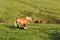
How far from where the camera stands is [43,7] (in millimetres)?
48531

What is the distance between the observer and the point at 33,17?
41375 millimetres

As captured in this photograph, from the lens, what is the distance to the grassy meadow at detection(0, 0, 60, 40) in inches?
799

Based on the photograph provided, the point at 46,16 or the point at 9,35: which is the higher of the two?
the point at 9,35

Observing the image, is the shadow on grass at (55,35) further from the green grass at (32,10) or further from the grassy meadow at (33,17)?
the green grass at (32,10)

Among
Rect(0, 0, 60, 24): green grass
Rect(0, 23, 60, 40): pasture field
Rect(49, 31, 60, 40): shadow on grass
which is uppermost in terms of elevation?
Rect(0, 23, 60, 40): pasture field

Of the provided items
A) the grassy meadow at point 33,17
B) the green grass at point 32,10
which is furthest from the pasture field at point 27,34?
the green grass at point 32,10

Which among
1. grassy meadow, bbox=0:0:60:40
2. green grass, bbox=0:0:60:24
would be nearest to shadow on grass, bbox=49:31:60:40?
grassy meadow, bbox=0:0:60:40

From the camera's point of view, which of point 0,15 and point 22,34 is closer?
point 22,34

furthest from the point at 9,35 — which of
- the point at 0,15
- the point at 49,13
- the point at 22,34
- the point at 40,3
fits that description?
the point at 40,3

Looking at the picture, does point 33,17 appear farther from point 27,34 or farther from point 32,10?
point 27,34

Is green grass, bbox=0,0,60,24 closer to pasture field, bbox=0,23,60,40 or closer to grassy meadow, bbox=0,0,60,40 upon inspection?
grassy meadow, bbox=0,0,60,40

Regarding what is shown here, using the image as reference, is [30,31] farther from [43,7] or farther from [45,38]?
[43,7]

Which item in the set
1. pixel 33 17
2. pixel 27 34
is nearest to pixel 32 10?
pixel 33 17

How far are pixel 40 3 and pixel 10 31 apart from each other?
31.5 metres
